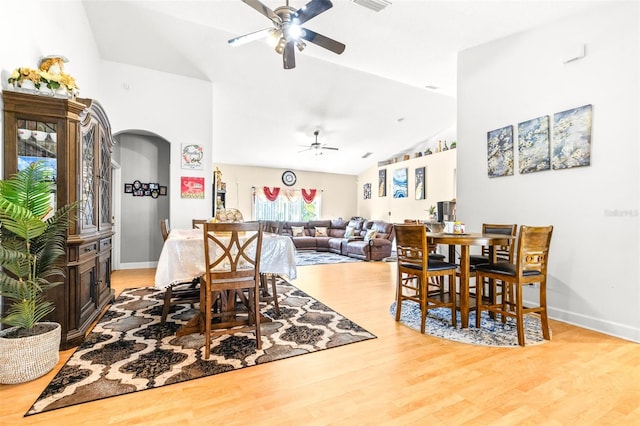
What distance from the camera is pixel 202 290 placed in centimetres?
246

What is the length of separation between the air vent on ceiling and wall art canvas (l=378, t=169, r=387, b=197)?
6343 mm

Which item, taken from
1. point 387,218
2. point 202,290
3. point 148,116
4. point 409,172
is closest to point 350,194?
point 387,218

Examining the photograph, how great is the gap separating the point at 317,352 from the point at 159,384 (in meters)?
1.02

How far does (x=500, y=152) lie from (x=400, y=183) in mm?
5101

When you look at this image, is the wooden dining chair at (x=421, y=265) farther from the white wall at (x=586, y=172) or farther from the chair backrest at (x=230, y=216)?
the chair backrest at (x=230, y=216)

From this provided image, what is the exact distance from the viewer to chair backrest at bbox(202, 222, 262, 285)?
2.12 m

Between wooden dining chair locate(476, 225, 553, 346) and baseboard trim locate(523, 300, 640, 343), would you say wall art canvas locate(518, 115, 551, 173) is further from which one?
baseboard trim locate(523, 300, 640, 343)

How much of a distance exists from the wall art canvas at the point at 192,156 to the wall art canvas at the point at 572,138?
4.88m

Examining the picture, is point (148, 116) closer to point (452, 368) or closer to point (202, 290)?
point (202, 290)

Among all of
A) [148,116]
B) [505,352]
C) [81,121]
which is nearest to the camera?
[505,352]

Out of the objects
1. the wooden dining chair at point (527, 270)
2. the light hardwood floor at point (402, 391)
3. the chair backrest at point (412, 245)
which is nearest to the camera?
the light hardwood floor at point (402, 391)

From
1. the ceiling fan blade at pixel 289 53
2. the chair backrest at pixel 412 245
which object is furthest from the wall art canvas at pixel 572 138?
the ceiling fan blade at pixel 289 53

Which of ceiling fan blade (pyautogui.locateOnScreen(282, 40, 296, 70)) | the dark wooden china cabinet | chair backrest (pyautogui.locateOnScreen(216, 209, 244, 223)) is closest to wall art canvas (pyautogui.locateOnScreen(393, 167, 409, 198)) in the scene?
ceiling fan blade (pyautogui.locateOnScreen(282, 40, 296, 70))

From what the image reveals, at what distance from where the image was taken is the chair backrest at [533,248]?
2367 millimetres
